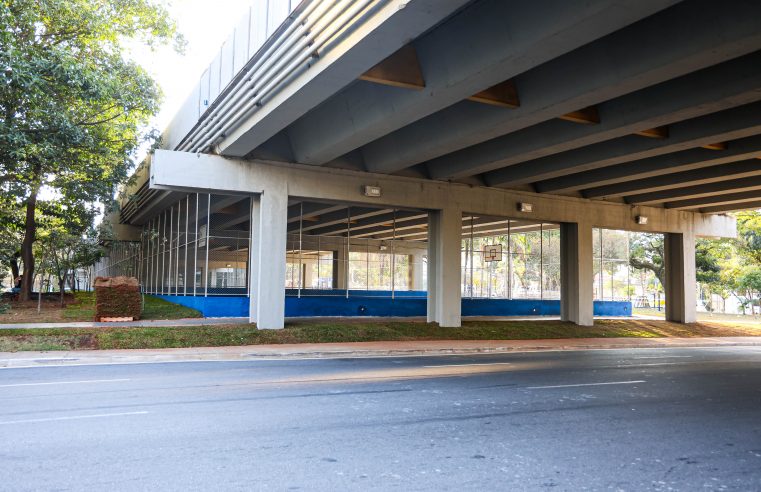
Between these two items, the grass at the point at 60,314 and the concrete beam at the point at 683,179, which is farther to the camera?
the grass at the point at 60,314

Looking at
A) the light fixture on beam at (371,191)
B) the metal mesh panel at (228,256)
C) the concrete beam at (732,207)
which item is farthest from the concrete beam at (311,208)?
the concrete beam at (732,207)

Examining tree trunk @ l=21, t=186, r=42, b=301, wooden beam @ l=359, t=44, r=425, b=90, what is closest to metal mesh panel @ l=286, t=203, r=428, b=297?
tree trunk @ l=21, t=186, r=42, b=301

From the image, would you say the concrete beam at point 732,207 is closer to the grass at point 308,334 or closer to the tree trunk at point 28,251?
the grass at point 308,334

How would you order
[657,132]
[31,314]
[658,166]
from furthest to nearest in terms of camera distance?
[31,314] → [658,166] → [657,132]

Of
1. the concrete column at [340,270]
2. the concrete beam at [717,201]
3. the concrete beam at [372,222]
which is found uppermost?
the concrete beam at [717,201]

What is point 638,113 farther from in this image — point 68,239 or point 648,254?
point 648,254

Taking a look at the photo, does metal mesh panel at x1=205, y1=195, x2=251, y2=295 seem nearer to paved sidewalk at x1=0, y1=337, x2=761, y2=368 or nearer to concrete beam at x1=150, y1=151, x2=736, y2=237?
concrete beam at x1=150, y1=151, x2=736, y2=237

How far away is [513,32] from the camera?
9.68m

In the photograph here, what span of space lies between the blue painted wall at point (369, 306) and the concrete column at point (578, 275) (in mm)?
4650

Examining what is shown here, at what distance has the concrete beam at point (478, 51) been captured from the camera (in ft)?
28.3

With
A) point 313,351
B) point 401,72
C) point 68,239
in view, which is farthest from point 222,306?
point 401,72

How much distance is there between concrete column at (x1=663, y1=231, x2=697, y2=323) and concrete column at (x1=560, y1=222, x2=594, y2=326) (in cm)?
683

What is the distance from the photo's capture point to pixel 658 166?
61.0 ft

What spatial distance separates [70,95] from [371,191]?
1024cm
